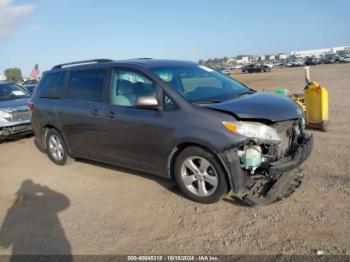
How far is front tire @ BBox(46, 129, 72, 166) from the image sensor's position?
22.2 feet

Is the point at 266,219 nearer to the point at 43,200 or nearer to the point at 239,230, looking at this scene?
the point at 239,230

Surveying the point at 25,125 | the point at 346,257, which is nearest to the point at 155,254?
the point at 346,257

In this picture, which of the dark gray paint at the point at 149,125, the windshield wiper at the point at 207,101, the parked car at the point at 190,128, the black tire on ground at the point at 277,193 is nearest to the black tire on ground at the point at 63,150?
the dark gray paint at the point at 149,125

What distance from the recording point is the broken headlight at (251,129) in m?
4.14

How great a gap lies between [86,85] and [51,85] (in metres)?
1.33

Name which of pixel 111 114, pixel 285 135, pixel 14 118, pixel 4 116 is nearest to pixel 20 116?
pixel 14 118

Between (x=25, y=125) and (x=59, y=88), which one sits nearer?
(x=59, y=88)

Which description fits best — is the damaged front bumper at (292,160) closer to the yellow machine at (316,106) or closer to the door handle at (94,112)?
the door handle at (94,112)

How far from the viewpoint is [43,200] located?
206 inches

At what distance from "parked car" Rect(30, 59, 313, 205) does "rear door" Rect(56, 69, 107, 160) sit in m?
0.02

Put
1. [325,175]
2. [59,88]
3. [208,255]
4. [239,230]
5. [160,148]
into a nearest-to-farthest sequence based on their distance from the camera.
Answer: [208,255] → [239,230] → [160,148] → [325,175] → [59,88]

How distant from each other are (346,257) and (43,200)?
3990mm

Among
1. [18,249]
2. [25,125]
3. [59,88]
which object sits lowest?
[18,249]

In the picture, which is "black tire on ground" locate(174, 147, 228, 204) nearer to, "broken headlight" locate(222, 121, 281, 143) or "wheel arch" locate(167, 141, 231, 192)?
"wheel arch" locate(167, 141, 231, 192)
